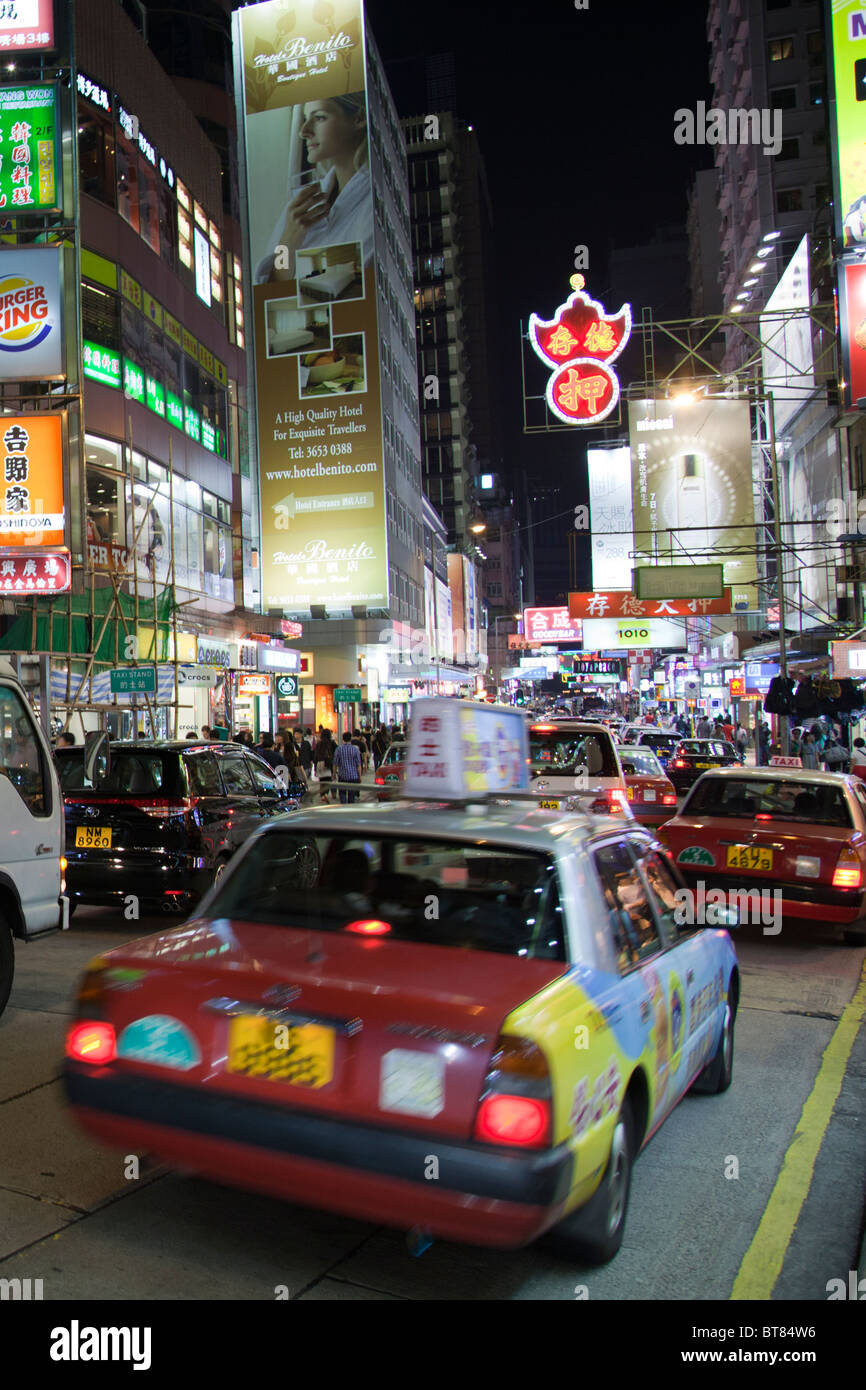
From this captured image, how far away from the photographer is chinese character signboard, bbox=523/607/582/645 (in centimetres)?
5462

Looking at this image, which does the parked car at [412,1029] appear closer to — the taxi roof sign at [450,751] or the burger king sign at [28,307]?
the taxi roof sign at [450,751]

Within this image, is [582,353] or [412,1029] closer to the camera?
[412,1029]

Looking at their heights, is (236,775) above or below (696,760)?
above

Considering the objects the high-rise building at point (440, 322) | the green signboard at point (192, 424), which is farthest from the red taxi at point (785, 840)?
the high-rise building at point (440, 322)

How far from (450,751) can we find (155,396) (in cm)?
2326

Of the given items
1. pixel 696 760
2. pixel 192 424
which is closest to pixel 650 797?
pixel 696 760

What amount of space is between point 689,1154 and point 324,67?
38897 mm

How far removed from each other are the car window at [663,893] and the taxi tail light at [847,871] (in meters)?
4.09

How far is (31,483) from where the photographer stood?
55.6 ft

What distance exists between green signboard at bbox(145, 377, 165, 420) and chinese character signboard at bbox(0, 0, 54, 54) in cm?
762

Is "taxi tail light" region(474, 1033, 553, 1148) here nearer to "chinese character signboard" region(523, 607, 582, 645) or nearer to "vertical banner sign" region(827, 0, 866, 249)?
"vertical banner sign" region(827, 0, 866, 249)

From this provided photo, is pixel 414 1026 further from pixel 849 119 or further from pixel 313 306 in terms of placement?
pixel 313 306

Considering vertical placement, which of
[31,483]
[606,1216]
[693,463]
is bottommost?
[606,1216]

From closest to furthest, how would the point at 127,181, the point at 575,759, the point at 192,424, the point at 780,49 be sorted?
1. the point at 575,759
2. the point at 127,181
3. the point at 192,424
4. the point at 780,49
